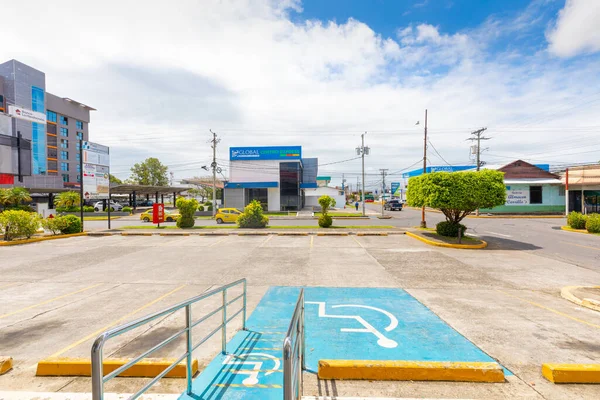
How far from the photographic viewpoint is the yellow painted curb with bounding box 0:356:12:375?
4266mm

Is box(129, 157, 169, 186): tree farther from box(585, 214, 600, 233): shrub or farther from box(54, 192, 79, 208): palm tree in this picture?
box(585, 214, 600, 233): shrub

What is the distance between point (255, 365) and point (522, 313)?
6.45m

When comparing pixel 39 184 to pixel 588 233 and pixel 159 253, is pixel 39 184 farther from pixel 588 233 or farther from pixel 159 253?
pixel 588 233

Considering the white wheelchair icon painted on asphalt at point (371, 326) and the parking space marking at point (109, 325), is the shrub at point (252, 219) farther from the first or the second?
the white wheelchair icon painted on asphalt at point (371, 326)

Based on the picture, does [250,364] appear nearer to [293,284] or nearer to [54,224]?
[293,284]

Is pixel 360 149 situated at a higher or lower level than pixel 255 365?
higher

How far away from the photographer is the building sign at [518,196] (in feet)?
123

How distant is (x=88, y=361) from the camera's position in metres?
4.22

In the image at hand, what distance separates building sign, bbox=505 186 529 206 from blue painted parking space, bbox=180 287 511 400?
39409mm

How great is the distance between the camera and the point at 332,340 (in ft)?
17.4

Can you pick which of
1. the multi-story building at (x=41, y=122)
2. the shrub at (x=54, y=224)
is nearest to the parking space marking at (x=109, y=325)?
the shrub at (x=54, y=224)

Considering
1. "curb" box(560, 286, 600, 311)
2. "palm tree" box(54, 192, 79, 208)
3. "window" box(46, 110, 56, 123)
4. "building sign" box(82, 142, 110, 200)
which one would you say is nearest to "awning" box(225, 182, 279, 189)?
"building sign" box(82, 142, 110, 200)

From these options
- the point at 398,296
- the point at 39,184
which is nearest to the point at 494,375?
the point at 398,296

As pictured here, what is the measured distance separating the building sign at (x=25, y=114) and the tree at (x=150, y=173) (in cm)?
2435
